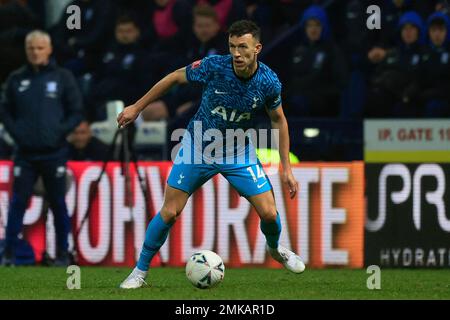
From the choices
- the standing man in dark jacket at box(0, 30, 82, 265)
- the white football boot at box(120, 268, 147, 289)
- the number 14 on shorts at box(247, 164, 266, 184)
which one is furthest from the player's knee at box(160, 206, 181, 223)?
the standing man in dark jacket at box(0, 30, 82, 265)

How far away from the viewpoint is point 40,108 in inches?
575

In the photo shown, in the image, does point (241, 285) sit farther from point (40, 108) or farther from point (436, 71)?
point (436, 71)

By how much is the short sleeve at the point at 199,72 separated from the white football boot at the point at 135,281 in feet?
5.28

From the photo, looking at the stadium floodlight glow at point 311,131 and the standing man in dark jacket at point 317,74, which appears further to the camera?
the standing man in dark jacket at point 317,74

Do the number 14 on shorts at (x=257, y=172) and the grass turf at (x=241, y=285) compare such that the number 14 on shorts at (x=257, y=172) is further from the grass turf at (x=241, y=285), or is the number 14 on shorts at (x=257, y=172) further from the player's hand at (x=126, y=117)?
the player's hand at (x=126, y=117)

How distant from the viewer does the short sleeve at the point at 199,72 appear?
36.1 feet

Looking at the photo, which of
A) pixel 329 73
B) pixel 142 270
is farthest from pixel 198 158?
pixel 329 73

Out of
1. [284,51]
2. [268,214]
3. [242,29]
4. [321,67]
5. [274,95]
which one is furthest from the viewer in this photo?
[284,51]

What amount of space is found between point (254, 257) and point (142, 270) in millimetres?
3766

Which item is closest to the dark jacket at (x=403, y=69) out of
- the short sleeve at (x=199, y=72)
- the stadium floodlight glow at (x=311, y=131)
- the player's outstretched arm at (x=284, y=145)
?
the stadium floodlight glow at (x=311, y=131)

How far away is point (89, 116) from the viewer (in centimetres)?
1806

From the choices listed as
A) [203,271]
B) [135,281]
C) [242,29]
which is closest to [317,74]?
[242,29]

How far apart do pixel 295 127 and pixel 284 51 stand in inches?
84.4

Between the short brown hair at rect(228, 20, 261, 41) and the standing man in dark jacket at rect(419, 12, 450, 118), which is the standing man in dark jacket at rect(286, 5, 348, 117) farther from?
the short brown hair at rect(228, 20, 261, 41)
